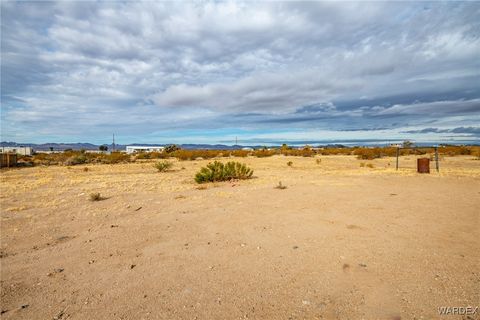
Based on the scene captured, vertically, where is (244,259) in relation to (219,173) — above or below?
below

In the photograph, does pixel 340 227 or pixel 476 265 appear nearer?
pixel 476 265

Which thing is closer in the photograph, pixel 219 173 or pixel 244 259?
pixel 244 259

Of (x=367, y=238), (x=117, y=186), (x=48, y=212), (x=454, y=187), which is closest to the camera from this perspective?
(x=367, y=238)

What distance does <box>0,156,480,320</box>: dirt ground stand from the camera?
13.0 feet

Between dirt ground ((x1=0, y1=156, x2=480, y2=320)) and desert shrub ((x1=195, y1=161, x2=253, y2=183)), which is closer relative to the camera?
dirt ground ((x1=0, y1=156, x2=480, y2=320))

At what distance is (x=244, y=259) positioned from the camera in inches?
214

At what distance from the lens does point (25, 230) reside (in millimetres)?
7730

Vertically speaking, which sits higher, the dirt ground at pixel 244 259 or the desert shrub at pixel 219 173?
the desert shrub at pixel 219 173

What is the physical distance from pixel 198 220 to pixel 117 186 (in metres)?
8.53

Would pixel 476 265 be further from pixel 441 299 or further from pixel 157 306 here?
pixel 157 306

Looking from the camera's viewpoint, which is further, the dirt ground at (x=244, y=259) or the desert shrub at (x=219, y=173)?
the desert shrub at (x=219, y=173)

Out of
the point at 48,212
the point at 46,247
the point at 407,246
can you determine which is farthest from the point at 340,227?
the point at 48,212

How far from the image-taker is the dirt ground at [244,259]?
395 cm

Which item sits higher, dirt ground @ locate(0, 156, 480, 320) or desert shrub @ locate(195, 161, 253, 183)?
desert shrub @ locate(195, 161, 253, 183)
